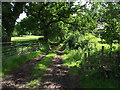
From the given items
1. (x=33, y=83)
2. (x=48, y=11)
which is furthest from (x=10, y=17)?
(x=33, y=83)

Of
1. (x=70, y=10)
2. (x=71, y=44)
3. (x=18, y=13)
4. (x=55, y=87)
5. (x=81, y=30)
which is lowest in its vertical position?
(x=55, y=87)

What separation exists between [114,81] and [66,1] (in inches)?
619

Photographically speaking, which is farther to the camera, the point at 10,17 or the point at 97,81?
the point at 10,17

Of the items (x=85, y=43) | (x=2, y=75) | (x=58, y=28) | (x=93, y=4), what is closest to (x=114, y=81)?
(x=2, y=75)

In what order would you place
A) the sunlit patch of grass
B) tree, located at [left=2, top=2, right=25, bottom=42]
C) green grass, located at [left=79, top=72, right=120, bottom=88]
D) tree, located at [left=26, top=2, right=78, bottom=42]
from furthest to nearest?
tree, located at [left=26, top=2, right=78, bottom=42] < tree, located at [left=2, top=2, right=25, bottom=42] < the sunlit patch of grass < green grass, located at [left=79, top=72, right=120, bottom=88]

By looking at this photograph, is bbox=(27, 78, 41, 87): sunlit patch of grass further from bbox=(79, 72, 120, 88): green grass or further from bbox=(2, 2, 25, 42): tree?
bbox=(2, 2, 25, 42): tree

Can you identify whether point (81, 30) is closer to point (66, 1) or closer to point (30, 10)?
point (66, 1)

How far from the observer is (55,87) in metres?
6.14

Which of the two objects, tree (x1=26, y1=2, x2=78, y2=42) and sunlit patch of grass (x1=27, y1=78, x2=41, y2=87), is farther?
tree (x1=26, y1=2, x2=78, y2=42)

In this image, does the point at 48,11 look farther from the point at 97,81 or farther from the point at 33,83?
the point at 97,81

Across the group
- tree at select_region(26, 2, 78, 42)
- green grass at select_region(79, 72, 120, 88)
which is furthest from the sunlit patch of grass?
tree at select_region(26, 2, 78, 42)

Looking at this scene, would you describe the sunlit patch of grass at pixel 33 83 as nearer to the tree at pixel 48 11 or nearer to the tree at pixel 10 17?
the tree at pixel 10 17

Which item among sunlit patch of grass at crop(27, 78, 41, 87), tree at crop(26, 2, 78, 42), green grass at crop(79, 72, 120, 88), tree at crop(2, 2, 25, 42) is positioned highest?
tree at crop(26, 2, 78, 42)

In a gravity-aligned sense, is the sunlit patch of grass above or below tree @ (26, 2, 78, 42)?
below
